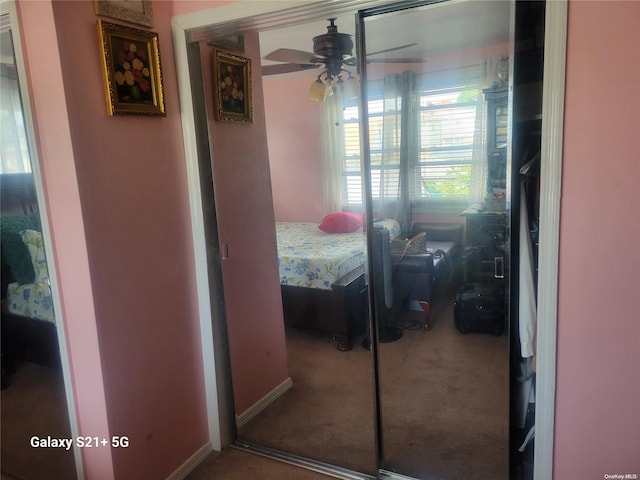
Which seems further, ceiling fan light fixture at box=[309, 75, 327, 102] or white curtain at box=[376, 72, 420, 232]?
ceiling fan light fixture at box=[309, 75, 327, 102]

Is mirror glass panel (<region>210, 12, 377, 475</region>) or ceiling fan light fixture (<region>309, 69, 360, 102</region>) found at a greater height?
ceiling fan light fixture (<region>309, 69, 360, 102</region>)

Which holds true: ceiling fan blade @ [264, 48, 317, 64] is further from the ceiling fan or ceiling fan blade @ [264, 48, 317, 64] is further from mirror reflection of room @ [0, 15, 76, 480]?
mirror reflection of room @ [0, 15, 76, 480]

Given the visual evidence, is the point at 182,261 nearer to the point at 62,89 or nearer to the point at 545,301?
the point at 62,89

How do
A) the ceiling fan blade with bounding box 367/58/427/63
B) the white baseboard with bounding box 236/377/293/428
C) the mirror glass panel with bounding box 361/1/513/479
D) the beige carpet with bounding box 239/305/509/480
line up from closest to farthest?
the mirror glass panel with bounding box 361/1/513/479 < the ceiling fan blade with bounding box 367/58/427/63 < the beige carpet with bounding box 239/305/509/480 < the white baseboard with bounding box 236/377/293/428

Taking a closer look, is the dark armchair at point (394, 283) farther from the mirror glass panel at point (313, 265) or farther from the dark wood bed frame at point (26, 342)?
the dark wood bed frame at point (26, 342)

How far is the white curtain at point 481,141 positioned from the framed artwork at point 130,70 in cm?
126

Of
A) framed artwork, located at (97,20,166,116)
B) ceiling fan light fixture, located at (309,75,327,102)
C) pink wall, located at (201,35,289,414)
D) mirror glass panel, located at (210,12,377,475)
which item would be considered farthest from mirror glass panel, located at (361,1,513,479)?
framed artwork, located at (97,20,166,116)

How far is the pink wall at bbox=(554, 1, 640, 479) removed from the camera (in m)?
1.42

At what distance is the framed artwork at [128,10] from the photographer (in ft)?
5.69

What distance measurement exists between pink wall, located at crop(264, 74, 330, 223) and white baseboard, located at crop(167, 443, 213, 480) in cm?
119

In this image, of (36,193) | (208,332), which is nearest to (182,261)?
(208,332)

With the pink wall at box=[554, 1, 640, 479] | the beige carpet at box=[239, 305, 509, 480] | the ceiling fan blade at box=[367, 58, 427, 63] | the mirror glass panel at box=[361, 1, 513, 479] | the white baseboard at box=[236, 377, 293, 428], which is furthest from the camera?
the white baseboard at box=[236, 377, 293, 428]

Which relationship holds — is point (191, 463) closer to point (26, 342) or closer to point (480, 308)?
point (26, 342)

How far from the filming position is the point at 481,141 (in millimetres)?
1767
